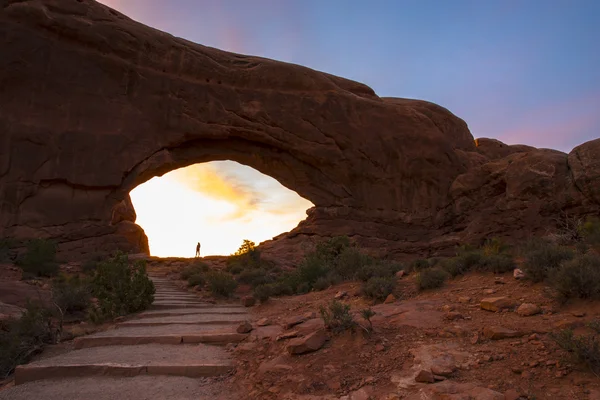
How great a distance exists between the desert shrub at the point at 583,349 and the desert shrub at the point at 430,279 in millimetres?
3340

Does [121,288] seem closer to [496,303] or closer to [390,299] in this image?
[390,299]

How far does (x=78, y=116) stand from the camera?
18984 millimetres

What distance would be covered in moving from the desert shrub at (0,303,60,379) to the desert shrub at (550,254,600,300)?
23.2 feet

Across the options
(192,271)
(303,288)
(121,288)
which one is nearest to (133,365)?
(121,288)

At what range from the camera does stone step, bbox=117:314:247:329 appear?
740 cm

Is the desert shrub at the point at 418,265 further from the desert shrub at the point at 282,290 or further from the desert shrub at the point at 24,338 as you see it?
the desert shrub at the point at 24,338

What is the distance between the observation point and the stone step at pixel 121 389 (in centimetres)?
416

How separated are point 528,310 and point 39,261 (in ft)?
51.5

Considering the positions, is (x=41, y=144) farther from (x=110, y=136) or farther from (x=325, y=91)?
(x=325, y=91)

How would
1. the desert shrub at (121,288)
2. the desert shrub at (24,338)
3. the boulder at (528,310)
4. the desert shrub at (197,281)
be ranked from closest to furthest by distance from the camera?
the boulder at (528,310) → the desert shrub at (24,338) → the desert shrub at (121,288) → the desert shrub at (197,281)

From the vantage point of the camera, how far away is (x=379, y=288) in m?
7.12

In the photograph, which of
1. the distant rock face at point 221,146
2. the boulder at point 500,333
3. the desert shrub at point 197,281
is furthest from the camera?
the distant rock face at point 221,146

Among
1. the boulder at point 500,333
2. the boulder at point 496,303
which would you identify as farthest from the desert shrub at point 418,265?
the boulder at point 500,333

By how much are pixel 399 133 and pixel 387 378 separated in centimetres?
2174
